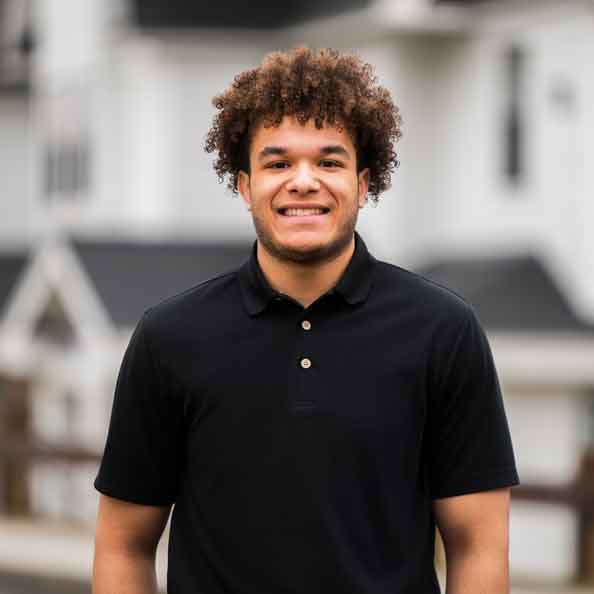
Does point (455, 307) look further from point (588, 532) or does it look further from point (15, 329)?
point (15, 329)

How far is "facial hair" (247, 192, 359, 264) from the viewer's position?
4.02 m

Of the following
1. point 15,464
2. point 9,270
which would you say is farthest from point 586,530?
point 9,270

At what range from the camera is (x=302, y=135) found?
4.01m

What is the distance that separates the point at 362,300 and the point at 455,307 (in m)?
0.19

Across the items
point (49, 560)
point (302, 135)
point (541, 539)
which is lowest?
point (541, 539)

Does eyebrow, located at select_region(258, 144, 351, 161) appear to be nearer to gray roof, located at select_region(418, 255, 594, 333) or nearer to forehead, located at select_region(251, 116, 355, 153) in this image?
forehead, located at select_region(251, 116, 355, 153)

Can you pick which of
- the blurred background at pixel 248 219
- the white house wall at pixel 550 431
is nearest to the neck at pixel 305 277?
the blurred background at pixel 248 219

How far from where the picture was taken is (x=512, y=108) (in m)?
20.6

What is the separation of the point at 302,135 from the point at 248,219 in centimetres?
2089

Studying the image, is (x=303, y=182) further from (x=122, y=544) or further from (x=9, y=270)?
(x=9, y=270)

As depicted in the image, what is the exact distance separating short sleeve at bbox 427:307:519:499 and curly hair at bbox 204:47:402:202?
450mm

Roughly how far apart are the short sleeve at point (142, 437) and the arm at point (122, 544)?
1.4 inches

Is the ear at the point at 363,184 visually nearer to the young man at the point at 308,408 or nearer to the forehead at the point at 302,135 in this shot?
the young man at the point at 308,408

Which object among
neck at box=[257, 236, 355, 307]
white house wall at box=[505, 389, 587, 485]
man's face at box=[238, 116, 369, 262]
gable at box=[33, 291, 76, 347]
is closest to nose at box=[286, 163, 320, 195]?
man's face at box=[238, 116, 369, 262]
